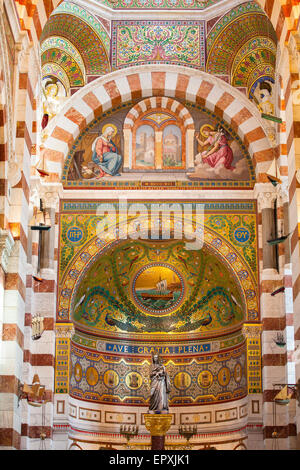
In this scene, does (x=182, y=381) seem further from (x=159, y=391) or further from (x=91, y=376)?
(x=91, y=376)

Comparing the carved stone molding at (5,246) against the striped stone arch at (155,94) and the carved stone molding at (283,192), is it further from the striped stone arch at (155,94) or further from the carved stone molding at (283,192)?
the carved stone molding at (283,192)

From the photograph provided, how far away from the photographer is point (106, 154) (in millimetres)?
19281

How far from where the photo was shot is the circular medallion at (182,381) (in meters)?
20.2

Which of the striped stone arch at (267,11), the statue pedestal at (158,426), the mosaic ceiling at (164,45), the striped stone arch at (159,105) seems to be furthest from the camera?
the striped stone arch at (159,105)

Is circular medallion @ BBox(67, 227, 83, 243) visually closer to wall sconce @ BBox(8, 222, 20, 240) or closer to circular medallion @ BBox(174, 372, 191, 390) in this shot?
circular medallion @ BBox(174, 372, 191, 390)

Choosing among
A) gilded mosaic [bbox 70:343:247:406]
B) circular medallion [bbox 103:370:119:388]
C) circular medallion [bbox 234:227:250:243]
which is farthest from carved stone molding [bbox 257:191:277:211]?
circular medallion [bbox 103:370:119:388]

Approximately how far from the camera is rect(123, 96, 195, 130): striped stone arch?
1947 centimetres

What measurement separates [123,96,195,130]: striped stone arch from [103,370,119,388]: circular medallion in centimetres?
555

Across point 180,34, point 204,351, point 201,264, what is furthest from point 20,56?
point 204,351

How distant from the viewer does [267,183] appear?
60.8 feet

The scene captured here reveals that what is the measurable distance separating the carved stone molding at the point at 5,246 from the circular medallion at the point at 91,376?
6675mm

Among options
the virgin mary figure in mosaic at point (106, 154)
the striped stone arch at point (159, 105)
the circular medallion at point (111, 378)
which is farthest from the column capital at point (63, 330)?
the striped stone arch at point (159, 105)

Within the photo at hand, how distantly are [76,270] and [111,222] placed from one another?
1273mm

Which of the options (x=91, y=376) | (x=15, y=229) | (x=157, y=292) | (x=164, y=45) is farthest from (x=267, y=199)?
(x=15, y=229)
